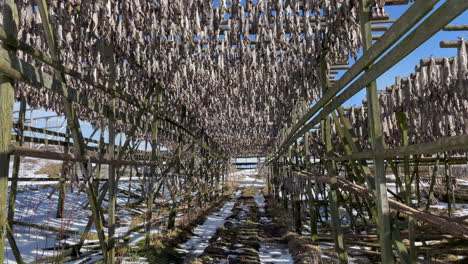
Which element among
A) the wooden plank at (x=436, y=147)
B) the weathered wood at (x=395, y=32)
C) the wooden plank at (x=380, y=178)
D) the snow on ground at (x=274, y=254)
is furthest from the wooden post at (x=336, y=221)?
the wooden plank at (x=436, y=147)

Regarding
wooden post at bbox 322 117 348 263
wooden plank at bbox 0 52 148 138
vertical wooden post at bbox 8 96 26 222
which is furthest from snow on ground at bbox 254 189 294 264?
vertical wooden post at bbox 8 96 26 222

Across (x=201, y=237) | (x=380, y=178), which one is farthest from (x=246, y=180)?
(x=380, y=178)

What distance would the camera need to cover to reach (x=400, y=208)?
2.84 meters

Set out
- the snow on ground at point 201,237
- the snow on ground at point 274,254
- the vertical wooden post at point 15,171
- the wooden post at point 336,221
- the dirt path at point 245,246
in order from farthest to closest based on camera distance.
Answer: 1. the snow on ground at point 201,237
2. the snow on ground at point 274,254
3. the dirt path at point 245,246
4. the vertical wooden post at point 15,171
5. the wooden post at point 336,221

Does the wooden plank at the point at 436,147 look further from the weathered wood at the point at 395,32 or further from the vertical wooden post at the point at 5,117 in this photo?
the vertical wooden post at the point at 5,117

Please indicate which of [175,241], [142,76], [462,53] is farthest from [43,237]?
[462,53]

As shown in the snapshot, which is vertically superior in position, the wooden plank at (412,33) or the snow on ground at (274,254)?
the wooden plank at (412,33)

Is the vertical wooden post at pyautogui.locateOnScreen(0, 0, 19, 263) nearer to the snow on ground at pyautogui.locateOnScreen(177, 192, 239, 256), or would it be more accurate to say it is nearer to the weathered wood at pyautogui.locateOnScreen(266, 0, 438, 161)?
the weathered wood at pyautogui.locateOnScreen(266, 0, 438, 161)

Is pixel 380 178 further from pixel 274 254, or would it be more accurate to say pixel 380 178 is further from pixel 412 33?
pixel 274 254

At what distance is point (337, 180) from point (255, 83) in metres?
5.39

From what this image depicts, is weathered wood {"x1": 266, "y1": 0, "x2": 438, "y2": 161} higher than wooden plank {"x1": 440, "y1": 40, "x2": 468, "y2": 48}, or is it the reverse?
wooden plank {"x1": 440, "y1": 40, "x2": 468, "y2": 48}

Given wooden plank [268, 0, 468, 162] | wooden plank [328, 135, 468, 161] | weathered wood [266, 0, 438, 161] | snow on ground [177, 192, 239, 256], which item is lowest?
snow on ground [177, 192, 239, 256]

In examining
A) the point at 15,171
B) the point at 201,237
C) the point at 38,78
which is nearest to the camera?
the point at 38,78

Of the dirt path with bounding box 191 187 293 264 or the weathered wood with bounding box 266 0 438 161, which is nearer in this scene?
the weathered wood with bounding box 266 0 438 161
